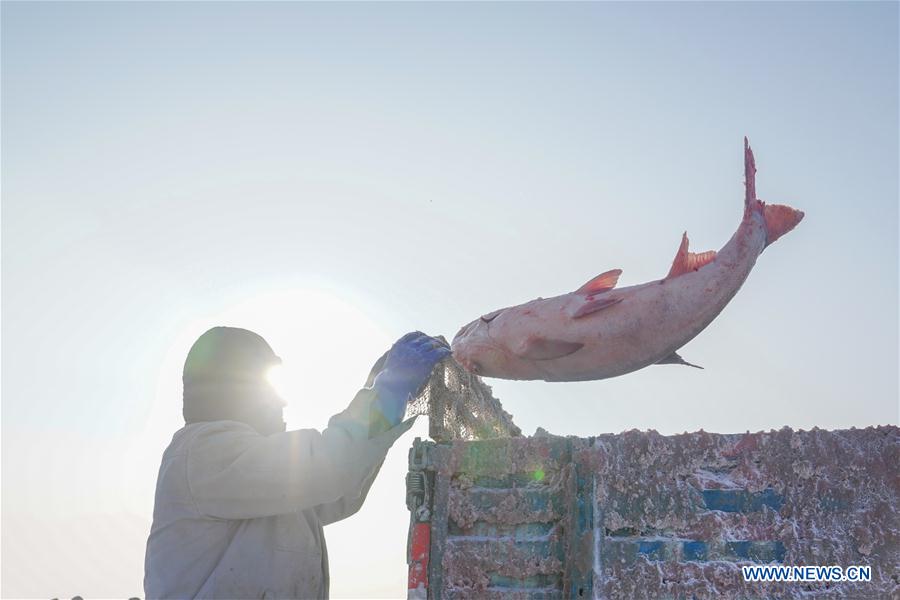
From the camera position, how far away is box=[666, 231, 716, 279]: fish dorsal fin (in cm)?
507

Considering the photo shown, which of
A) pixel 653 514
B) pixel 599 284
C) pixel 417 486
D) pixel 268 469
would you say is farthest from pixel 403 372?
pixel 599 284

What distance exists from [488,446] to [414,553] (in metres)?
0.63

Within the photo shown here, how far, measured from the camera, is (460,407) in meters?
5.00

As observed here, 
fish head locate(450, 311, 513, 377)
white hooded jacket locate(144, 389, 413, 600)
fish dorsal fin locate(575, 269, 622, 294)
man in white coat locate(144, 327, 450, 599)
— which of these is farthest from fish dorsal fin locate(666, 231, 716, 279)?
white hooded jacket locate(144, 389, 413, 600)

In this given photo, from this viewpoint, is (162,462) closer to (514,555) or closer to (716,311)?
(514,555)

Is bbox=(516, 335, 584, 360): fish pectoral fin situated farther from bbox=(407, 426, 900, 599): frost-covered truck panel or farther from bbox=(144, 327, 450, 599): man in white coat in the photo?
bbox=(144, 327, 450, 599): man in white coat

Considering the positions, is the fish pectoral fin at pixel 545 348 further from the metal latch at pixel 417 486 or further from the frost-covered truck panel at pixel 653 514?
the metal latch at pixel 417 486

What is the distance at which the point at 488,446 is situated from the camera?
4.11 meters

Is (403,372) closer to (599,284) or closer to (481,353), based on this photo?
(481,353)

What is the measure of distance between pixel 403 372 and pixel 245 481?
0.96 meters

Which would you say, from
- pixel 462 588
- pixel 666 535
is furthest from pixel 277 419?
pixel 666 535

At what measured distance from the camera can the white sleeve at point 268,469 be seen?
355 cm

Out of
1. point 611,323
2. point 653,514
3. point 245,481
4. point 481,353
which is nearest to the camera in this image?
point 245,481

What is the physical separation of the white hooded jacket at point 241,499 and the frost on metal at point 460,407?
0.89 meters
